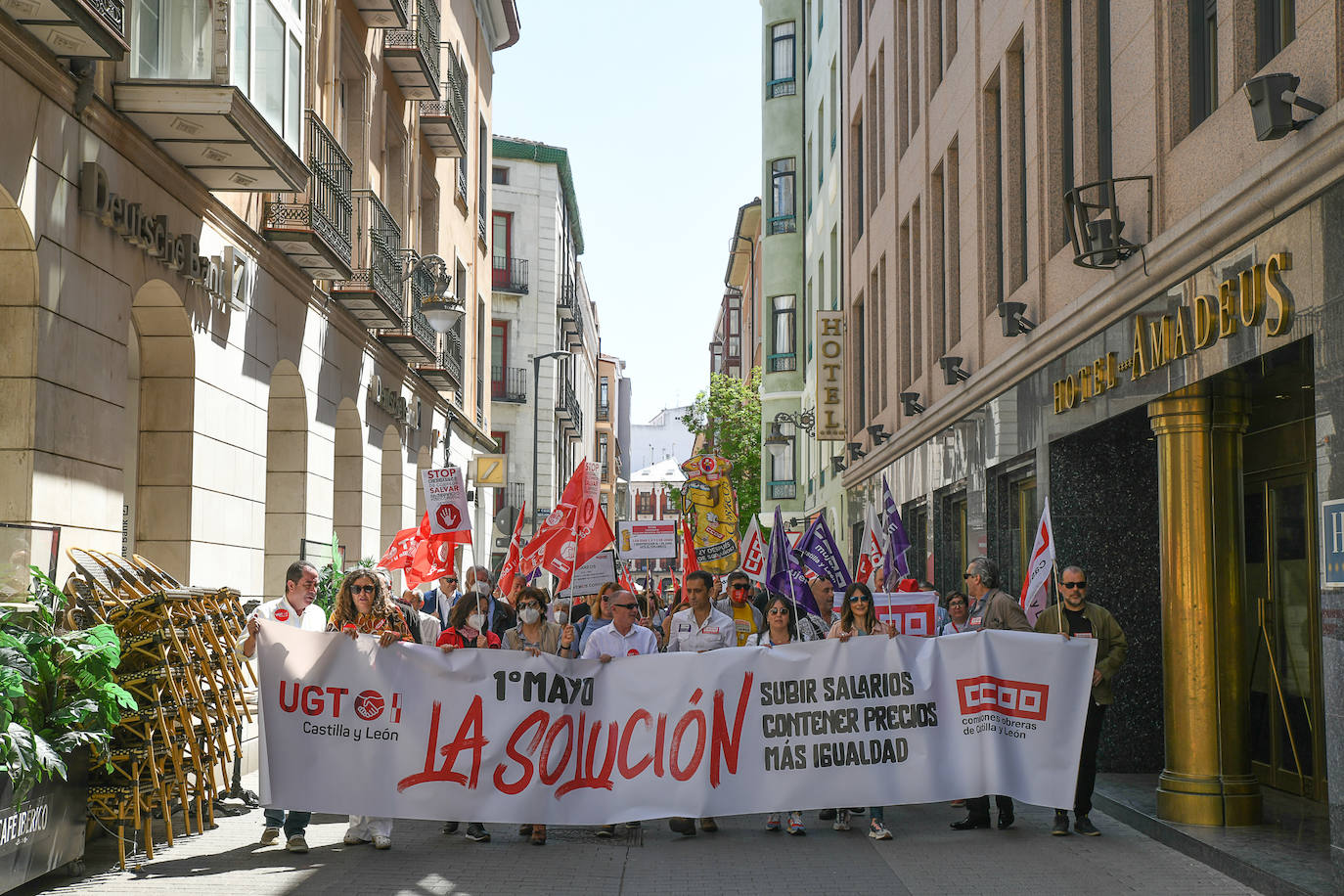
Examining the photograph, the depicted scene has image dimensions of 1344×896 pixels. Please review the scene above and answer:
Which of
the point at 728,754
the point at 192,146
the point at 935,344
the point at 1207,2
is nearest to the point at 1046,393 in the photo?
the point at 1207,2

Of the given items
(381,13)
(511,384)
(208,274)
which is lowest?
(208,274)

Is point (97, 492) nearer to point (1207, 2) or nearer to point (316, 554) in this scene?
point (316, 554)

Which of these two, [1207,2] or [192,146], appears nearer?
[1207,2]

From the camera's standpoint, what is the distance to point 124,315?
1276 centimetres

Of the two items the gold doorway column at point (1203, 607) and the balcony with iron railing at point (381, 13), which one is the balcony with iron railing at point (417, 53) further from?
the gold doorway column at point (1203, 607)

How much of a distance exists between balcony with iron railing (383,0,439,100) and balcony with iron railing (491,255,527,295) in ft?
105

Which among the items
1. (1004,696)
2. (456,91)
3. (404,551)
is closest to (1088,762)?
(1004,696)

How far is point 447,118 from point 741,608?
1722 cm

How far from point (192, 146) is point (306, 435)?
23.1 feet

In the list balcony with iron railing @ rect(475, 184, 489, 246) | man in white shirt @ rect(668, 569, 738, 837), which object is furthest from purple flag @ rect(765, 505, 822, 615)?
balcony with iron railing @ rect(475, 184, 489, 246)

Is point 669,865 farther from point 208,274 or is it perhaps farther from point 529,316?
point 529,316

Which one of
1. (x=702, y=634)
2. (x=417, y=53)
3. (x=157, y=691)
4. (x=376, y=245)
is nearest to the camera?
(x=157, y=691)

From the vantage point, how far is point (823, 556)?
52.9ft

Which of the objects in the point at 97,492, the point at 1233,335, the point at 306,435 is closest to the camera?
the point at 1233,335
